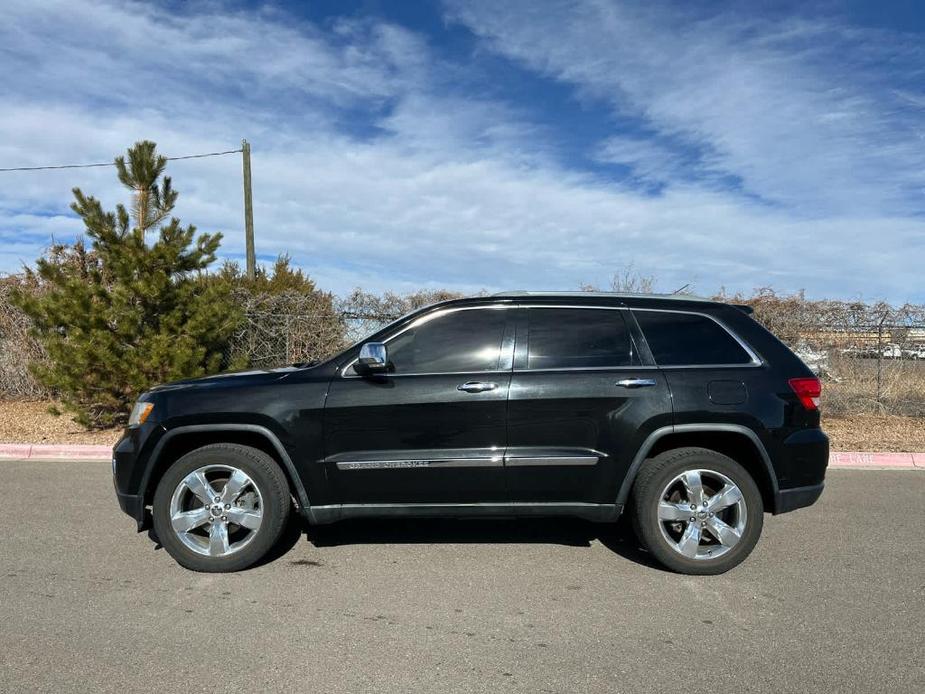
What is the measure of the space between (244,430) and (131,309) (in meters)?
6.29

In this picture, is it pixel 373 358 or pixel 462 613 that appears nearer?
pixel 462 613

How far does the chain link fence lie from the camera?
38.7ft

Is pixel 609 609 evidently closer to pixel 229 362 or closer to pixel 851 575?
pixel 851 575

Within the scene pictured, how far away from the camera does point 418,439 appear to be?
183 inches

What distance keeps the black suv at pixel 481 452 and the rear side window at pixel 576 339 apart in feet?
0.31

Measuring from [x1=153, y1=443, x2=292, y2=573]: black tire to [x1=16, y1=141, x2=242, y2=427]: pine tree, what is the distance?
5.55 meters

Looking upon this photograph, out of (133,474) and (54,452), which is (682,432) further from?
(54,452)

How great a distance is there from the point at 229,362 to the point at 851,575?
31.8 ft

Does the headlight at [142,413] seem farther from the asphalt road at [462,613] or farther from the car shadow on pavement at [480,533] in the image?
the car shadow on pavement at [480,533]

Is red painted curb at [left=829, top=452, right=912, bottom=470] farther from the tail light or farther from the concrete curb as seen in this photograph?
the tail light

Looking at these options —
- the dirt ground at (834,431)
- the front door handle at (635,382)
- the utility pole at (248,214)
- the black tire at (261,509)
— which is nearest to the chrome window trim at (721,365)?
the front door handle at (635,382)

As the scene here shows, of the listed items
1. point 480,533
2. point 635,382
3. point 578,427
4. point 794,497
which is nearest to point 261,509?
point 480,533

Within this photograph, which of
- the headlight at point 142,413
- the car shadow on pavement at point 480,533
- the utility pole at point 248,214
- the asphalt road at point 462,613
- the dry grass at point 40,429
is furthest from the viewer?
the utility pole at point 248,214

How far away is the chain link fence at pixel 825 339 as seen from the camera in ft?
38.7
